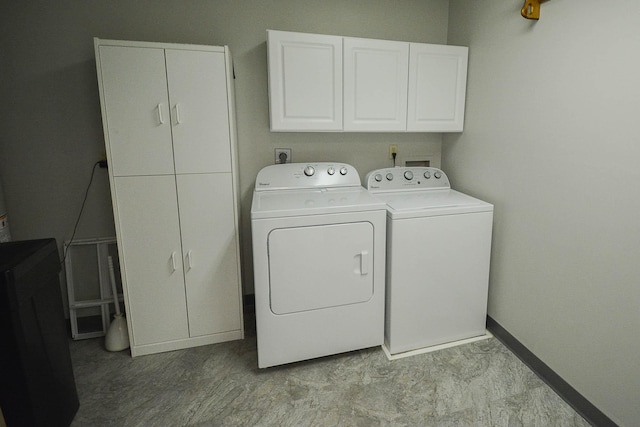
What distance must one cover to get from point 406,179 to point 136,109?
184cm

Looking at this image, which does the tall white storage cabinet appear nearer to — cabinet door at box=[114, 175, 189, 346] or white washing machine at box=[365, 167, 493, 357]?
cabinet door at box=[114, 175, 189, 346]

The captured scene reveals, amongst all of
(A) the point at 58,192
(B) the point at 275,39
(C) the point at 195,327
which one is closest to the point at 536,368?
→ (C) the point at 195,327

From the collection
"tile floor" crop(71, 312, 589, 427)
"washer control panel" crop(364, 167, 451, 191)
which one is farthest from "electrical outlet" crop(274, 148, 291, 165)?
"tile floor" crop(71, 312, 589, 427)

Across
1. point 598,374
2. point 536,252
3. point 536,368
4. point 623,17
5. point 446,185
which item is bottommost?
point 536,368

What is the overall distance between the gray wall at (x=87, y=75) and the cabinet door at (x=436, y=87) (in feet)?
1.33

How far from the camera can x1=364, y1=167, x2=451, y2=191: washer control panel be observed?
2.45 m

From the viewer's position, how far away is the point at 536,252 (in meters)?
1.87

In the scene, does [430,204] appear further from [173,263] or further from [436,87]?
[173,263]

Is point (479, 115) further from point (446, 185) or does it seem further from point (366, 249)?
point (366, 249)

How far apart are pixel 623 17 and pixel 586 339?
1434mm

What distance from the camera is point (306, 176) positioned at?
92.7 inches

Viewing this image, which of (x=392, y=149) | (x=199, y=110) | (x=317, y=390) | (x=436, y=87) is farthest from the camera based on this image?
(x=392, y=149)

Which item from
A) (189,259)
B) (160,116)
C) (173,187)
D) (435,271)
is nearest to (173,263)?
(189,259)

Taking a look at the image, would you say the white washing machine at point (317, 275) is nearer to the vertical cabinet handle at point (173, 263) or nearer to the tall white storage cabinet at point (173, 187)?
the tall white storage cabinet at point (173, 187)
